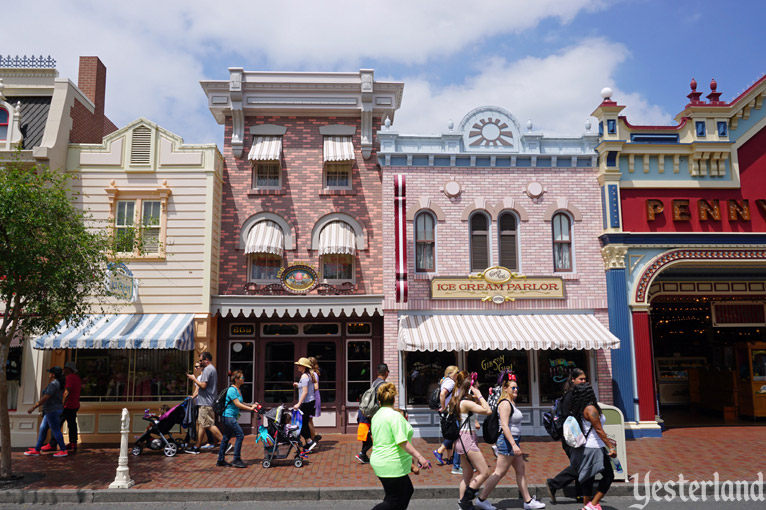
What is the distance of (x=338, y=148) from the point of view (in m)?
15.2

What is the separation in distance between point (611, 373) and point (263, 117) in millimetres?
11109

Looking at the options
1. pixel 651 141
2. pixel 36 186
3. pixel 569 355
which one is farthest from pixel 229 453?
pixel 651 141

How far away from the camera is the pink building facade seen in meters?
14.0

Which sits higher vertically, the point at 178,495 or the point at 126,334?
the point at 126,334

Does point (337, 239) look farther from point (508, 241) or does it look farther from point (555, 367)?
point (555, 367)

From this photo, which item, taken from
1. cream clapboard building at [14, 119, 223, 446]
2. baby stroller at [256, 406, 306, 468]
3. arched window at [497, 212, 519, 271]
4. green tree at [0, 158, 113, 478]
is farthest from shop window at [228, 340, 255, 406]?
arched window at [497, 212, 519, 271]

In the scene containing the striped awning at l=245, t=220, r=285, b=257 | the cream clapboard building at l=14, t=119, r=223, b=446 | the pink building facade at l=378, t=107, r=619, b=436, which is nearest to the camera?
the cream clapboard building at l=14, t=119, r=223, b=446

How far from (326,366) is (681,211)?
9.84 m

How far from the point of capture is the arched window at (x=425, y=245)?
1461 centimetres

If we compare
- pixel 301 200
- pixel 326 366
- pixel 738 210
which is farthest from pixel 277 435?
pixel 738 210

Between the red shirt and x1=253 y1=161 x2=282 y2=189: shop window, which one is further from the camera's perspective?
x1=253 y1=161 x2=282 y2=189: shop window

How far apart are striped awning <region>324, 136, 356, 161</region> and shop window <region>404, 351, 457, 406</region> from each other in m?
5.28

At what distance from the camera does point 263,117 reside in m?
15.6

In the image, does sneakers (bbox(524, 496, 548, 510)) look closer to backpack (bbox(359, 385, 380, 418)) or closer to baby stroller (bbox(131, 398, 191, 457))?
backpack (bbox(359, 385, 380, 418))
